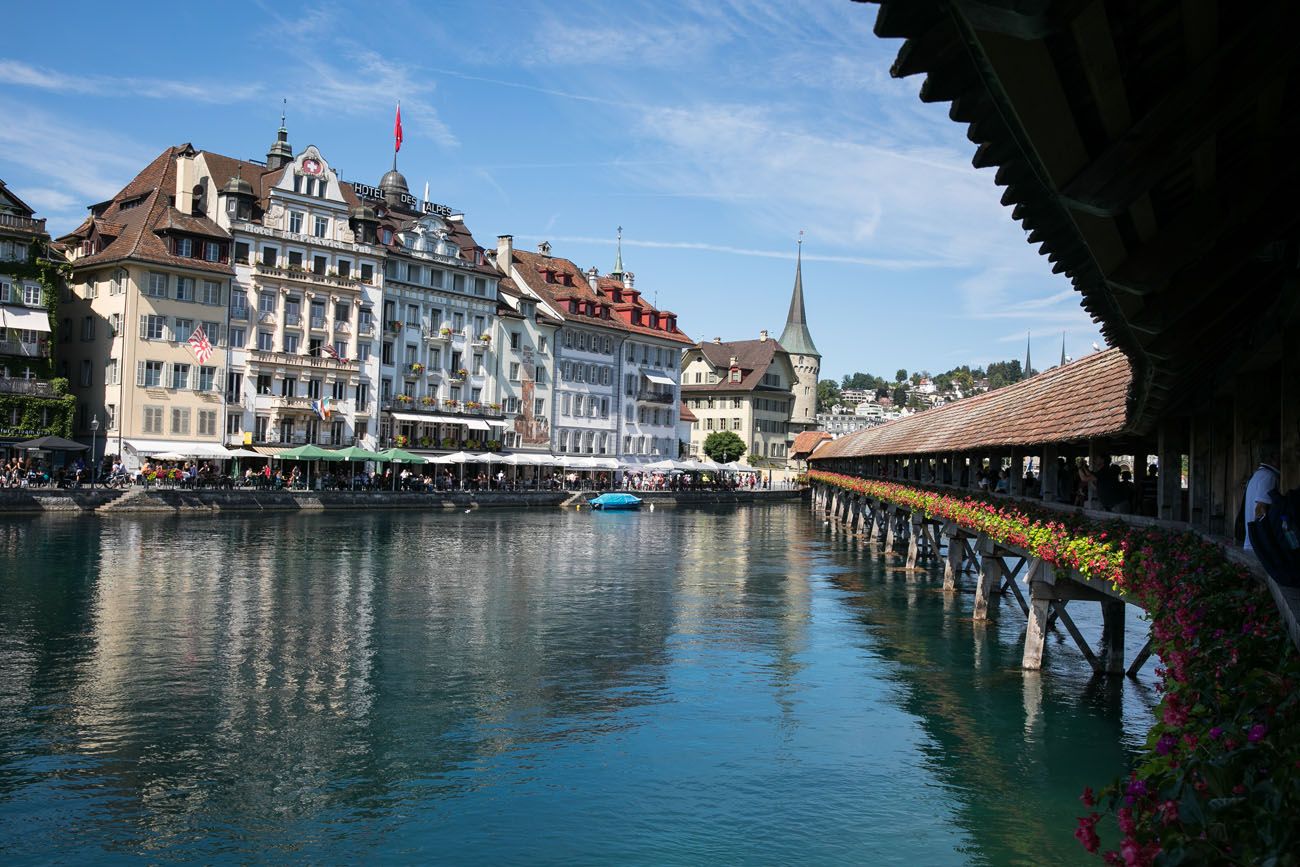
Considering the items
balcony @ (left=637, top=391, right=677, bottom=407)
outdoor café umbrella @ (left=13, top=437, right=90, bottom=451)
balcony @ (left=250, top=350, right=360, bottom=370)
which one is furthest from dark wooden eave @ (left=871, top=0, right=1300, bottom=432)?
balcony @ (left=637, top=391, right=677, bottom=407)

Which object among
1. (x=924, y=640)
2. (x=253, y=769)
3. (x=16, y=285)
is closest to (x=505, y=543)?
(x=924, y=640)

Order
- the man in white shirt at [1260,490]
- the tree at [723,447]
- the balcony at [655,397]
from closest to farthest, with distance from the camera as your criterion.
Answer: the man in white shirt at [1260,490]
the balcony at [655,397]
the tree at [723,447]

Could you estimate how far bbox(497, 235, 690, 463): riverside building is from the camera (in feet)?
290

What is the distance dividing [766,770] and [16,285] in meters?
53.5

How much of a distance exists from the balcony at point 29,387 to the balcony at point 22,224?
7.29 meters

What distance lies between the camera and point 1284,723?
5.62 m

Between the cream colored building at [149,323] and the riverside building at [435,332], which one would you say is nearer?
the cream colored building at [149,323]

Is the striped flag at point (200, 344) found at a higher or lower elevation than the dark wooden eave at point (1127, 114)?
higher

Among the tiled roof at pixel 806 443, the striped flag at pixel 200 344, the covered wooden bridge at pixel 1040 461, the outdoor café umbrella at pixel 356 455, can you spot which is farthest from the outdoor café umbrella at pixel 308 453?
the tiled roof at pixel 806 443

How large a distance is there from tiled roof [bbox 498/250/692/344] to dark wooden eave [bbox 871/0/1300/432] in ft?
268

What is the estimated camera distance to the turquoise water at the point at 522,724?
12672mm

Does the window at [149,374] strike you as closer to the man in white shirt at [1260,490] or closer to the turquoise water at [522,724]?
the turquoise water at [522,724]

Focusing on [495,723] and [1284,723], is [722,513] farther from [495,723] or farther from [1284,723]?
[1284,723]

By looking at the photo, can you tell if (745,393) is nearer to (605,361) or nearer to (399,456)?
(605,361)
